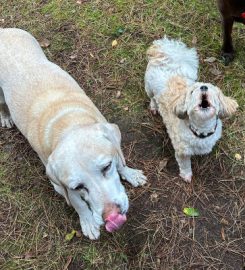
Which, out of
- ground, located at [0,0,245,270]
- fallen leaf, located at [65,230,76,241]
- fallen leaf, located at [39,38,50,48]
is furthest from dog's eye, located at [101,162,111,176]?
fallen leaf, located at [39,38,50,48]

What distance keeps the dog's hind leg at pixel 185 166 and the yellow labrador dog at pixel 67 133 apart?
363mm

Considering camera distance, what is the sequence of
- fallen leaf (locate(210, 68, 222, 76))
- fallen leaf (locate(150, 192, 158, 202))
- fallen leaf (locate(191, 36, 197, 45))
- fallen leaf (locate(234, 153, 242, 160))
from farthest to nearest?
fallen leaf (locate(191, 36, 197, 45))
fallen leaf (locate(210, 68, 222, 76))
fallen leaf (locate(234, 153, 242, 160))
fallen leaf (locate(150, 192, 158, 202))

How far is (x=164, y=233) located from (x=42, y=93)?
152 centimetres

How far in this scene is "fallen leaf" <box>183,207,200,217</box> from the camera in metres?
3.57

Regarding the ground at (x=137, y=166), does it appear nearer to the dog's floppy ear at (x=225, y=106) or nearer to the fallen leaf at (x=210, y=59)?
the fallen leaf at (x=210, y=59)

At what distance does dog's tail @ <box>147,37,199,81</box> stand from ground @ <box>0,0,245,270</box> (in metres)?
0.58

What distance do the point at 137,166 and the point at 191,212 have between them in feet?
2.18

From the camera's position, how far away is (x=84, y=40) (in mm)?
4973

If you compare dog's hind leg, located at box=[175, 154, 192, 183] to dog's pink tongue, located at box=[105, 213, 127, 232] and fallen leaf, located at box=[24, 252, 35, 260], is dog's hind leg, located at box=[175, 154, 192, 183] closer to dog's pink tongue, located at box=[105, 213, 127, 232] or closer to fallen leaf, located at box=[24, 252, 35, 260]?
dog's pink tongue, located at box=[105, 213, 127, 232]

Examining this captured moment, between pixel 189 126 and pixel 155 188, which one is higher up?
pixel 189 126

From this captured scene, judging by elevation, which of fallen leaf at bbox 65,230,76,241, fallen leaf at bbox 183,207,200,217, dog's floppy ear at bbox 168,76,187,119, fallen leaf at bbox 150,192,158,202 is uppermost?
dog's floppy ear at bbox 168,76,187,119

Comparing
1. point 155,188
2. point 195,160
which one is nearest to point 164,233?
point 155,188

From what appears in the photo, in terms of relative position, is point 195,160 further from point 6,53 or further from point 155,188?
point 6,53

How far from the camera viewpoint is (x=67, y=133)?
2.95m
